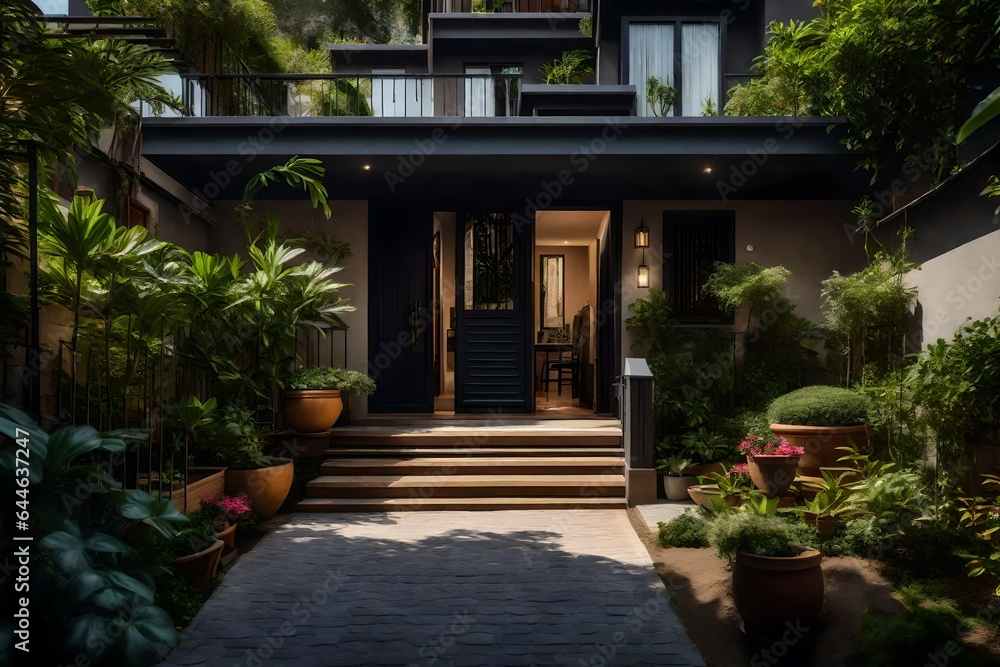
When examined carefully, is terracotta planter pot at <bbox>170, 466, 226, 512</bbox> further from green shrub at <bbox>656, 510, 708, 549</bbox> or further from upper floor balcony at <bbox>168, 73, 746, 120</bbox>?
upper floor balcony at <bbox>168, 73, 746, 120</bbox>

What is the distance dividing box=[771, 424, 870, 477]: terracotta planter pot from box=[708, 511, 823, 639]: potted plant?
8.57 ft

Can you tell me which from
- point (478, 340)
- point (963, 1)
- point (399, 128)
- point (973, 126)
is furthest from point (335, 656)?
point (963, 1)

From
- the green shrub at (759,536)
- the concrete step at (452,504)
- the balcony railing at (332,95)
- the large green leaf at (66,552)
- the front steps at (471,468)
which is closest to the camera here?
the large green leaf at (66,552)

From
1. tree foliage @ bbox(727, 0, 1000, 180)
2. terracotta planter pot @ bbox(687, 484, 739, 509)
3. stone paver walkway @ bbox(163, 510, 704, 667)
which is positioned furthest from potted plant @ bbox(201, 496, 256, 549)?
tree foliage @ bbox(727, 0, 1000, 180)

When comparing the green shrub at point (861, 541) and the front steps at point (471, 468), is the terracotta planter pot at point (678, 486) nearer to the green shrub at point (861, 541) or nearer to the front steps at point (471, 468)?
the front steps at point (471, 468)

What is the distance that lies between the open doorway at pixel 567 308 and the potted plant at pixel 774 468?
13.7ft

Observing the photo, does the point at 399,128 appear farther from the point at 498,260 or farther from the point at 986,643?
the point at 986,643

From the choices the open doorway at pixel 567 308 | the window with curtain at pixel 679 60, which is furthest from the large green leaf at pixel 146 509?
the window with curtain at pixel 679 60

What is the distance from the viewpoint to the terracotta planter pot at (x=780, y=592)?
403 centimetres

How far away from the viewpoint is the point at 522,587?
16.1 ft

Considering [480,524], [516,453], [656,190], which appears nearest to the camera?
[480,524]

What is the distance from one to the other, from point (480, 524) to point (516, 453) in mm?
1632

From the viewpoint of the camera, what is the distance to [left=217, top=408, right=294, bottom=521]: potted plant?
6.45 meters

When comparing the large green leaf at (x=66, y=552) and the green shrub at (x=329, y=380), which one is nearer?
the large green leaf at (x=66, y=552)
